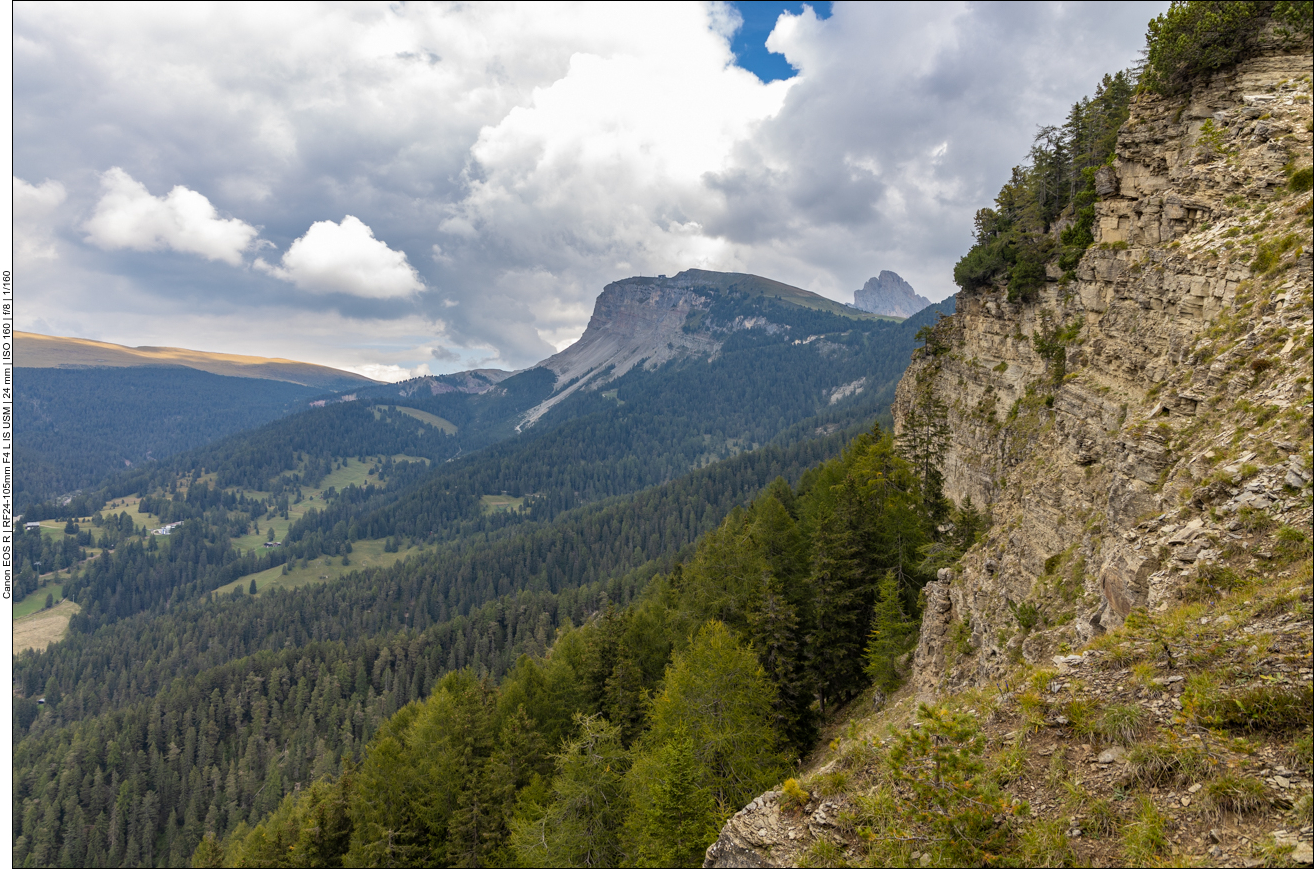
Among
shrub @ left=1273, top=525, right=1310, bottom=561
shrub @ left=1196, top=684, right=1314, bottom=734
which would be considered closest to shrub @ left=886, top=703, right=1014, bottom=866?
shrub @ left=1196, top=684, right=1314, bottom=734

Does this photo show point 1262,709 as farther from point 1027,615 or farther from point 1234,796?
point 1027,615

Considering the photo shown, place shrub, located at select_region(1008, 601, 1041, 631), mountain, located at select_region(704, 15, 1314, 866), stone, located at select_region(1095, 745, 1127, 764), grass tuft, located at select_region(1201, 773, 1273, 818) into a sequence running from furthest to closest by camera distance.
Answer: shrub, located at select_region(1008, 601, 1041, 631) < stone, located at select_region(1095, 745, 1127, 764) < mountain, located at select_region(704, 15, 1314, 866) < grass tuft, located at select_region(1201, 773, 1273, 818)

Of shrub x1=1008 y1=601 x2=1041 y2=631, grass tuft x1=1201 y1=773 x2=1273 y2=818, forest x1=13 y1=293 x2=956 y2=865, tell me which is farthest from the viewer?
forest x1=13 y1=293 x2=956 y2=865

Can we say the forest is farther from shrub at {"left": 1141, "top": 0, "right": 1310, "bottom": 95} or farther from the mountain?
shrub at {"left": 1141, "top": 0, "right": 1310, "bottom": 95}

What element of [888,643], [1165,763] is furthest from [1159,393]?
[888,643]

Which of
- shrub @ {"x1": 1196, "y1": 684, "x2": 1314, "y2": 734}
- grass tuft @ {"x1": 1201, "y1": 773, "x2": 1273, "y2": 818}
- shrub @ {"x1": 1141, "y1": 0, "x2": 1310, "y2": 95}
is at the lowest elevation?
grass tuft @ {"x1": 1201, "y1": 773, "x2": 1273, "y2": 818}

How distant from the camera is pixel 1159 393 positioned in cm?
1759

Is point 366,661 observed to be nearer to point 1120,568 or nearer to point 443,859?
point 443,859

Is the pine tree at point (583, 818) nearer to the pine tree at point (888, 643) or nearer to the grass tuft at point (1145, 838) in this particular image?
the pine tree at point (888, 643)

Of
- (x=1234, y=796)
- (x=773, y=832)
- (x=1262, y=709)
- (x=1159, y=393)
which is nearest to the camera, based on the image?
(x=1234, y=796)

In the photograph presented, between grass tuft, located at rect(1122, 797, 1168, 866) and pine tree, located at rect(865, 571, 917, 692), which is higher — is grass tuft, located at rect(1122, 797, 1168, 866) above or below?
above

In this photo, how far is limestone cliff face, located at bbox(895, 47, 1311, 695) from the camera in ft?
41.5

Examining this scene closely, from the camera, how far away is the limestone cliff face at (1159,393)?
12.6 meters

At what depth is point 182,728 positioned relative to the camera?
104 m
